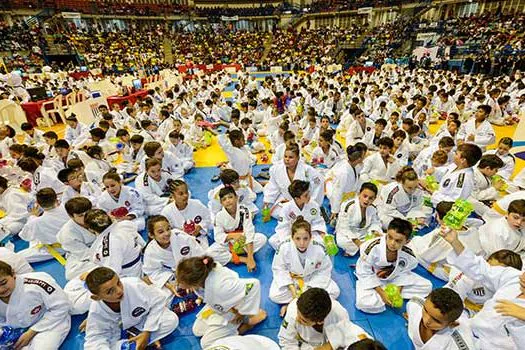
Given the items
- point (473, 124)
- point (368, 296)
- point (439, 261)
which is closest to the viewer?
point (368, 296)

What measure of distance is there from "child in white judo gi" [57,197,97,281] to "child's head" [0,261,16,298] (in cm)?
81

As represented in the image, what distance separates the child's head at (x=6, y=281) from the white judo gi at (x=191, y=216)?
62.5 inches

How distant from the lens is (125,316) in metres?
2.44

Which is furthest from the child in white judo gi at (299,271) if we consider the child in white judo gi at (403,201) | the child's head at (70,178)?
the child's head at (70,178)

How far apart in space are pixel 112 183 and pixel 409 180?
4.14 meters

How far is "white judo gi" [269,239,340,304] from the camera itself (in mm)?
2957

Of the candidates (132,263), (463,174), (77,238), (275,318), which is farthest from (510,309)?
(77,238)

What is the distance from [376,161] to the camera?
15.8 feet

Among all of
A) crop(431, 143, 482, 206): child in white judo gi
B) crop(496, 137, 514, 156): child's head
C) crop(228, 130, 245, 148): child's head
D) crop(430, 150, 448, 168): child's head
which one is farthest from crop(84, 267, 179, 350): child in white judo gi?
crop(496, 137, 514, 156): child's head

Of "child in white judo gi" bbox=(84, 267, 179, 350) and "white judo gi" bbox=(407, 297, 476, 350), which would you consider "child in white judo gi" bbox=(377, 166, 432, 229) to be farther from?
"child in white judo gi" bbox=(84, 267, 179, 350)

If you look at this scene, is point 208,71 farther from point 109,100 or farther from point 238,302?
point 238,302

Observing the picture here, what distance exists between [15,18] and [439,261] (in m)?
36.0

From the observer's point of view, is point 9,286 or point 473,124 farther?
point 473,124

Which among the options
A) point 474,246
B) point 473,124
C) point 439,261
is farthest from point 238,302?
point 473,124
